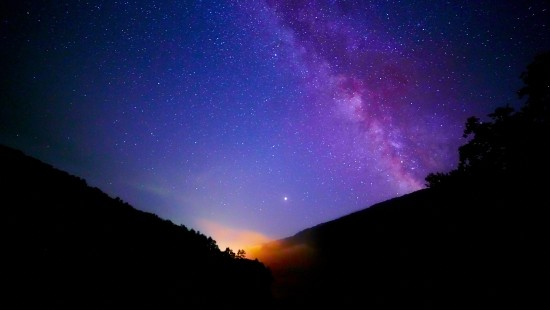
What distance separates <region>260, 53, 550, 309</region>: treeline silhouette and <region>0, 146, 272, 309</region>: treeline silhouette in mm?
5169

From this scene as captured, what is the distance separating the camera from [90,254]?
355cm

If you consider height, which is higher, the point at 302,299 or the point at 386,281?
the point at 386,281

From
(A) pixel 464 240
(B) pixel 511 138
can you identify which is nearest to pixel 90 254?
(A) pixel 464 240

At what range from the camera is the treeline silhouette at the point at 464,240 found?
617 cm

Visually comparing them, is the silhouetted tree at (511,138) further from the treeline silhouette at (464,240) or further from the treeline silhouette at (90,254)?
the treeline silhouette at (90,254)

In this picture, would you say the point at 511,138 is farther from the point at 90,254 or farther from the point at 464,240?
the point at 90,254

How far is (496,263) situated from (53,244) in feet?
29.0

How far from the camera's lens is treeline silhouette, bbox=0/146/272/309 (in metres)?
2.91

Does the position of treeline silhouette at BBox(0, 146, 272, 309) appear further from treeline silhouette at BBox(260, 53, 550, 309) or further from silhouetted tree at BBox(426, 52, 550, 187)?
silhouetted tree at BBox(426, 52, 550, 187)

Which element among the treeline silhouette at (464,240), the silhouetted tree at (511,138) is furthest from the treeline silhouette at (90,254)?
the silhouetted tree at (511,138)

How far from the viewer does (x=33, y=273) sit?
285 cm

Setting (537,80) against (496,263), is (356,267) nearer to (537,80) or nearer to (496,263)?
(496,263)

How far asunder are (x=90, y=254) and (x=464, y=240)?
8.56 m

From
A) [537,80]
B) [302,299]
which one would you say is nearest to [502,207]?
[537,80]
